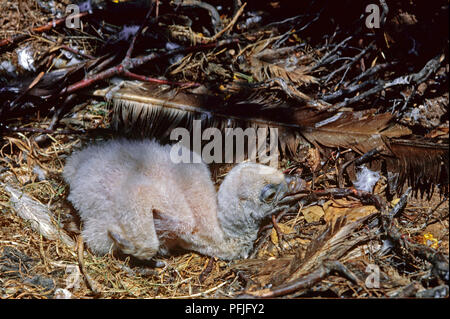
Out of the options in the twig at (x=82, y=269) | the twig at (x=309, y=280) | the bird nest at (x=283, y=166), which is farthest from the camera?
the twig at (x=82, y=269)

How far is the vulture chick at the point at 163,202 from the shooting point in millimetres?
2307

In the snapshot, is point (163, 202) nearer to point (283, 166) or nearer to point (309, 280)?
point (283, 166)

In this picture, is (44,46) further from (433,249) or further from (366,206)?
(433,249)

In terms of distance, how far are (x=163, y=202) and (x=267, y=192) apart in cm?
70

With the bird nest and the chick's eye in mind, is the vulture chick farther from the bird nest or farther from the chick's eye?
the bird nest

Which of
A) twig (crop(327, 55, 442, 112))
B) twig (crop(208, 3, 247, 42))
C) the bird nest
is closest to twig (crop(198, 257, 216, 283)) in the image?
the bird nest

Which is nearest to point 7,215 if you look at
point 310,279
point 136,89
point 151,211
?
point 151,211

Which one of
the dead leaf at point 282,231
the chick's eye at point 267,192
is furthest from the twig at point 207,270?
the chick's eye at point 267,192

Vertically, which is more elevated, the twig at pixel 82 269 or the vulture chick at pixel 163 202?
the vulture chick at pixel 163 202

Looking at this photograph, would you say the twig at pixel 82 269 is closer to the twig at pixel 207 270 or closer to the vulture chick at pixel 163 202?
the vulture chick at pixel 163 202

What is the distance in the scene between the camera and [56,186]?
2.74m

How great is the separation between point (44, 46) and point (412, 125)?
2929 mm

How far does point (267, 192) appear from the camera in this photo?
91.8 inches
